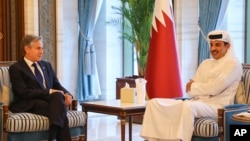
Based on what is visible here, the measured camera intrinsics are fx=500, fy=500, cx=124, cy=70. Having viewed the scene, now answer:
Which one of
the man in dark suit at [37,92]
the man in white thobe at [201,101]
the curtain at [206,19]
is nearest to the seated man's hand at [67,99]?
the man in dark suit at [37,92]

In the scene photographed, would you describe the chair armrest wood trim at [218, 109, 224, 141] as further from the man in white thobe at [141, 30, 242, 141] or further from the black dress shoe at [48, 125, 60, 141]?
the black dress shoe at [48, 125, 60, 141]

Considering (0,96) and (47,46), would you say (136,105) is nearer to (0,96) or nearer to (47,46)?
(0,96)

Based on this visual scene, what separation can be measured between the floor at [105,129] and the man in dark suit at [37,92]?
5.60 feet

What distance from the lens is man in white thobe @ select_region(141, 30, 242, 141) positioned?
5.18 metres

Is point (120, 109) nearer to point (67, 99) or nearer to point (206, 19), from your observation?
point (67, 99)

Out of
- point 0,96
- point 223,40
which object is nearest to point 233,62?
point 223,40

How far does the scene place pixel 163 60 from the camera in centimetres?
673

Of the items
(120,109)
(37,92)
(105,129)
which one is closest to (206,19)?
(105,129)

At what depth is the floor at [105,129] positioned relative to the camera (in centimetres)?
722

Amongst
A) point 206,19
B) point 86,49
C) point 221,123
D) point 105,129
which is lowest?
point 105,129

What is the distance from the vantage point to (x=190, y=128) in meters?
5.05

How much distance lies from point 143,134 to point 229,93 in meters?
1.04

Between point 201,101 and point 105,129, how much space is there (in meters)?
2.86

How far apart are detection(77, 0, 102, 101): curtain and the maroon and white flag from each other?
3.36 metres
